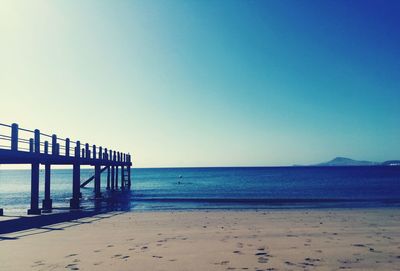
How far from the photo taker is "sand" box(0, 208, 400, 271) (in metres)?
7.21

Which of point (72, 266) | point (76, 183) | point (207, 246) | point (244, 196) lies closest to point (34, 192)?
point (76, 183)

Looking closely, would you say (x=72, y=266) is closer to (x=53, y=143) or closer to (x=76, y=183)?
(x=53, y=143)

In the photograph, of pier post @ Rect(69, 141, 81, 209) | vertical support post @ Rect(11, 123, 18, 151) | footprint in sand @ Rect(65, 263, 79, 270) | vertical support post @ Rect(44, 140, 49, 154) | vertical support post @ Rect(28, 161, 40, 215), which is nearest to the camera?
footprint in sand @ Rect(65, 263, 79, 270)

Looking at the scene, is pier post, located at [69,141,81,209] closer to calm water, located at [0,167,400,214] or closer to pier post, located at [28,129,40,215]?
calm water, located at [0,167,400,214]

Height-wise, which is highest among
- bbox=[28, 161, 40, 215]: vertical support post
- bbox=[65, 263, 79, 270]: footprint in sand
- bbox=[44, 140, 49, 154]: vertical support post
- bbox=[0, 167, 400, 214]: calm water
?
bbox=[44, 140, 49, 154]: vertical support post

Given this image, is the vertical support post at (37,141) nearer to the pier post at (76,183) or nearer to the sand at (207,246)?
the sand at (207,246)

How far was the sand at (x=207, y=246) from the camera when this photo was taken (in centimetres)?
721

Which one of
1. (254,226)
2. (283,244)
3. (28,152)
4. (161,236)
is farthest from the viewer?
(28,152)

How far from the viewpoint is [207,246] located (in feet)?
29.6

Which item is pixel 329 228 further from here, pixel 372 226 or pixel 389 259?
pixel 389 259

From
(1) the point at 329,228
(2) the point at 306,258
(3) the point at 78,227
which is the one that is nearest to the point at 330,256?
(2) the point at 306,258

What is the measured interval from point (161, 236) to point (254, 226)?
→ 380 centimetres

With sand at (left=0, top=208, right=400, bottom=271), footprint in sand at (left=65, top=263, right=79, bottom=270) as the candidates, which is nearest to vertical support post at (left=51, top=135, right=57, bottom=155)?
sand at (left=0, top=208, right=400, bottom=271)

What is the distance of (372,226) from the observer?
1238 cm
